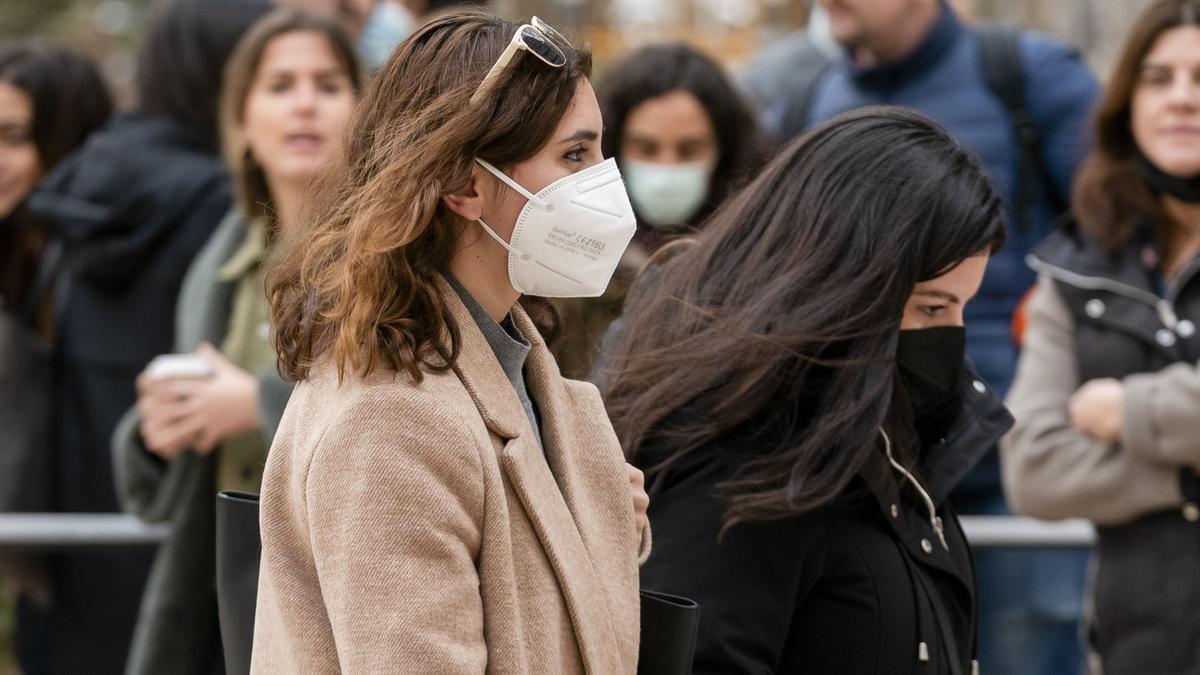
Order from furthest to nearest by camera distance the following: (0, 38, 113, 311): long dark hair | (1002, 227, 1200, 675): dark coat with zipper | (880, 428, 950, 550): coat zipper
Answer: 1. (0, 38, 113, 311): long dark hair
2. (1002, 227, 1200, 675): dark coat with zipper
3. (880, 428, 950, 550): coat zipper

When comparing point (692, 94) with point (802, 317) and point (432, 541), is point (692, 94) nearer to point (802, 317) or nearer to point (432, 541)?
point (802, 317)

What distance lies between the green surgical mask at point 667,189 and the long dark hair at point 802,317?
6.27ft

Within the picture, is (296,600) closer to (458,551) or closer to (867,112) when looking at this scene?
(458,551)

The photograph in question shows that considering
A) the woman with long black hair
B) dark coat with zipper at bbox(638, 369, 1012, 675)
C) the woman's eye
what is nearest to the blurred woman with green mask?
the woman's eye

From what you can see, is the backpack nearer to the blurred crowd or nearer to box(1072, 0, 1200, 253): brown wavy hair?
the blurred crowd

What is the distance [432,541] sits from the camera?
182cm

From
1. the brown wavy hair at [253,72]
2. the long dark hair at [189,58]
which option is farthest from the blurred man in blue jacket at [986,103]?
the long dark hair at [189,58]

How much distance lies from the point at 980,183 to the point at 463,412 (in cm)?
109

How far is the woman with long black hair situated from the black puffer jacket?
86.2 inches

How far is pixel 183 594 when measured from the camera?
159 inches

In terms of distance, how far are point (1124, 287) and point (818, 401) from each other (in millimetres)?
1673

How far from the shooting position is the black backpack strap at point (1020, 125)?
4.74 meters

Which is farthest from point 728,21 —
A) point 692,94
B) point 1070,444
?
point 1070,444

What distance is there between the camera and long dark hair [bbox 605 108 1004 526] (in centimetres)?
244
